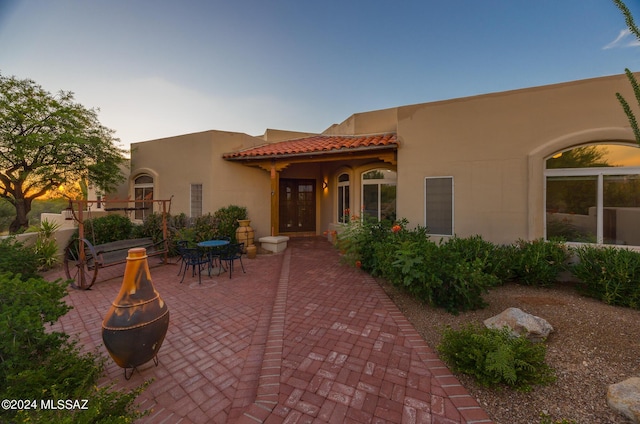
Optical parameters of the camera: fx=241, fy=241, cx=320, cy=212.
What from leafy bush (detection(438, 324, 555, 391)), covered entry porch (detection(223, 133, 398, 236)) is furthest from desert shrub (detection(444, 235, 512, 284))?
covered entry porch (detection(223, 133, 398, 236))

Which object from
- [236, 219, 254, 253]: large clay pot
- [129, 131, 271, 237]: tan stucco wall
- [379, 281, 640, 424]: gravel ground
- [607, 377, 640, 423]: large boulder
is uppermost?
[129, 131, 271, 237]: tan stucco wall

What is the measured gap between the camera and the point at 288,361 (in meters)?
3.14

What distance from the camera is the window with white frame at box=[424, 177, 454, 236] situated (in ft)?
23.1

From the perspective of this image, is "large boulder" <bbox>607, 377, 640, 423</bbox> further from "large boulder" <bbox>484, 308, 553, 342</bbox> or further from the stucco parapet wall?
the stucco parapet wall

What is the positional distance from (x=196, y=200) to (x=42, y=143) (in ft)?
16.3

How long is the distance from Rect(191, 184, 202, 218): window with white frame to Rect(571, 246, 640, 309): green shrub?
39.8 feet

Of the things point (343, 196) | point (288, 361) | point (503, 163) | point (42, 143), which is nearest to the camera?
point (288, 361)

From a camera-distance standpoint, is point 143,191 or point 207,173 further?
point 143,191

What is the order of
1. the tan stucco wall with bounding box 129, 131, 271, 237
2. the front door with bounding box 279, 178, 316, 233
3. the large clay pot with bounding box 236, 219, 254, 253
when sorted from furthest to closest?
the front door with bounding box 279, 178, 316, 233 < the tan stucco wall with bounding box 129, 131, 271, 237 < the large clay pot with bounding box 236, 219, 254, 253

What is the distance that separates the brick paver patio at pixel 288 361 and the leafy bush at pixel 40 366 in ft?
1.74

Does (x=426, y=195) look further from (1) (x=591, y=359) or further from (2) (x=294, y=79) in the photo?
(2) (x=294, y=79)

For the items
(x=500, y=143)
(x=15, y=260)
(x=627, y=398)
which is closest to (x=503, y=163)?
(x=500, y=143)

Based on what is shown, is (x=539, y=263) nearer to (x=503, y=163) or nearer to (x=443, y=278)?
(x=503, y=163)

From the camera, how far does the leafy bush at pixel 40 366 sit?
5.87ft
